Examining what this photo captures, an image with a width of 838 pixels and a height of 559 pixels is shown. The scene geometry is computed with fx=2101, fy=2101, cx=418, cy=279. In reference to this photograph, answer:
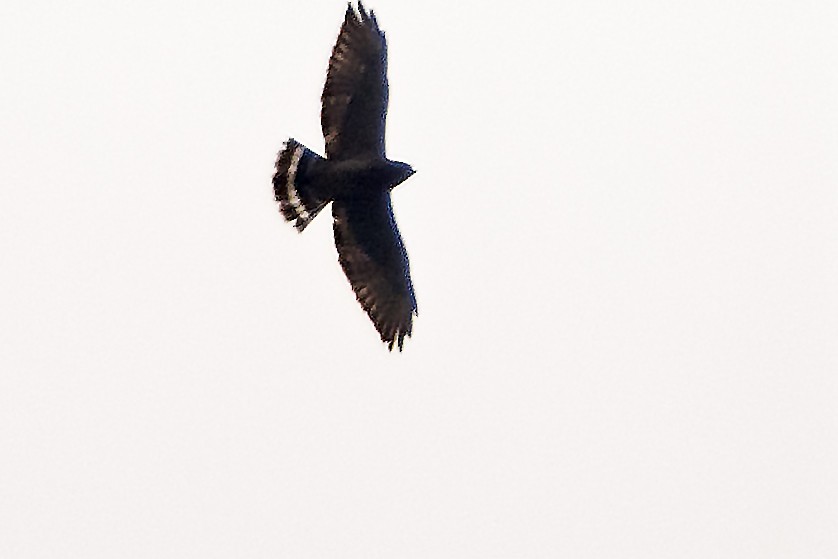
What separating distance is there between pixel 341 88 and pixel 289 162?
791 mm

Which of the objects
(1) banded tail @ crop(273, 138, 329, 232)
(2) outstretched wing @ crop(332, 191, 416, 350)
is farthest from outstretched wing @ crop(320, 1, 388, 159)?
(2) outstretched wing @ crop(332, 191, 416, 350)

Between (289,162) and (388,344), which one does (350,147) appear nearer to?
(289,162)

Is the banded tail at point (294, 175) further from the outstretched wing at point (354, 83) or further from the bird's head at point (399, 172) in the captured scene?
the bird's head at point (399, 172)

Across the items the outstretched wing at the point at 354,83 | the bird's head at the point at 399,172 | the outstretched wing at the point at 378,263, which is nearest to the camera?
the outstretched wing at the point at 354,83

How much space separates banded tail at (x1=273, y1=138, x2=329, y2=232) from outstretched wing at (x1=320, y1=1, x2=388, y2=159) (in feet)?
0.75

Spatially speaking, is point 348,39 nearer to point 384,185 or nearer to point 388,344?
point 384,185

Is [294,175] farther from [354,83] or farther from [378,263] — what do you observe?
[378,263]

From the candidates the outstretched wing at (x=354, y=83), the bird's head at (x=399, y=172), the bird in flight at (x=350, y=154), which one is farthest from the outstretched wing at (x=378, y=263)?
the outstretched wing at (x=354, y=83)

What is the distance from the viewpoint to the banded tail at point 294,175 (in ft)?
60.2

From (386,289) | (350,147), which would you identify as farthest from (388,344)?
(350,147)

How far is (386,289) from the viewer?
19.0 m

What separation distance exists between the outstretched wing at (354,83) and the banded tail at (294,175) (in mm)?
228

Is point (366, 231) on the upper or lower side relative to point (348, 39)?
lower

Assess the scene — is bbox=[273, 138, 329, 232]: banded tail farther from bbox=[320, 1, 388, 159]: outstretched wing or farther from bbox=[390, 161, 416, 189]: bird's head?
bbox=[390, 161, 416, 189]: bird's head
